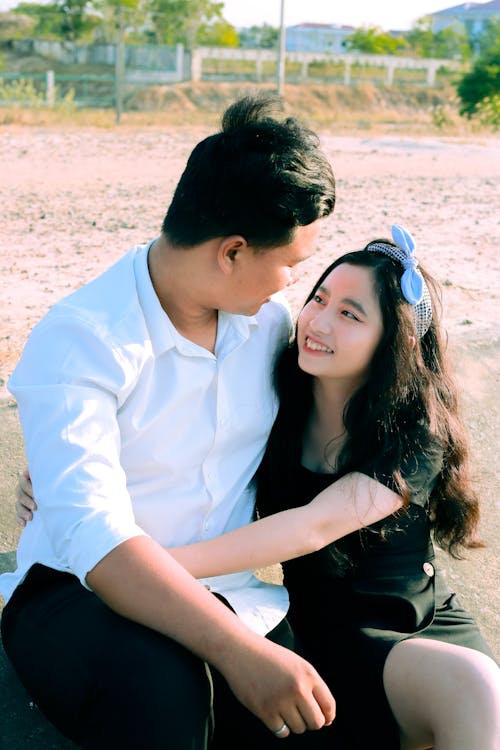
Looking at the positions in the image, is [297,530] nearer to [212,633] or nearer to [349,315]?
[212,633]

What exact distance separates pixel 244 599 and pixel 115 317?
2.30 feet

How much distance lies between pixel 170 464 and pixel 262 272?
459mm

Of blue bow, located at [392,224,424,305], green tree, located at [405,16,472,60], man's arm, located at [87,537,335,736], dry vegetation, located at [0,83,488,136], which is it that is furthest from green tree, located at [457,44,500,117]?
green tree, located at [405,16,472,60]

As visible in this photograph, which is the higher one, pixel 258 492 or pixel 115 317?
pixel 115 317

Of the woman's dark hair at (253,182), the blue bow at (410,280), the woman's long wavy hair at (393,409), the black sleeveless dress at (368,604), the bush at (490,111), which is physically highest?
the woman's dark hair at (253,182)

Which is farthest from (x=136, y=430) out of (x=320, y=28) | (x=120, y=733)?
(x=320, y=28)

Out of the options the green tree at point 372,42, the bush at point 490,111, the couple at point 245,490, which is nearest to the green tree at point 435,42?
the green tree at point 372,42

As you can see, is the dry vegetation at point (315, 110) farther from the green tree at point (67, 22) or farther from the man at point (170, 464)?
the man at point (170, 464)

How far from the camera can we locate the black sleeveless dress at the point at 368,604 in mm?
2111

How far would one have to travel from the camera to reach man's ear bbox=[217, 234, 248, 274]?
2.00 metres

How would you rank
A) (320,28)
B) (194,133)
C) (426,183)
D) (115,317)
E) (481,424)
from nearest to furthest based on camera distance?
(115,317) → (481,424) → (426,183) → (194,133) → (320,28)

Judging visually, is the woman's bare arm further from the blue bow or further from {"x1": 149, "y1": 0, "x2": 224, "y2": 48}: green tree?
{"x1": 149, "y1": 0, "x2": 224, "y2": 48}: green tree

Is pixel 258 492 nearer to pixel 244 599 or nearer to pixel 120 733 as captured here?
pixel 244 599

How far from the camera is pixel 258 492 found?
2.38 metres
